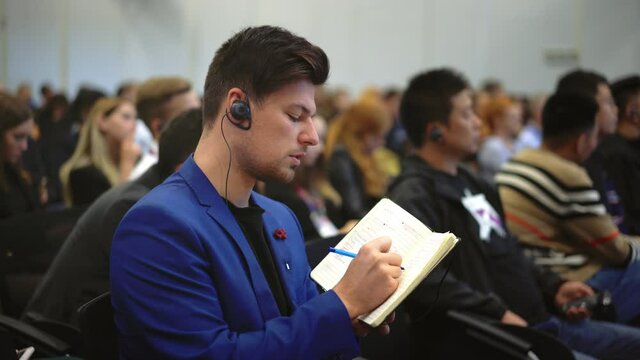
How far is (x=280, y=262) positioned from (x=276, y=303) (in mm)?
109

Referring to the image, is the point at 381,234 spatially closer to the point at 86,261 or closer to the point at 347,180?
the point at 86,261

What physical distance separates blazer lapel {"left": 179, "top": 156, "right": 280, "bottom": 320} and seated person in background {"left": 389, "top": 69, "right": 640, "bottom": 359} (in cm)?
108

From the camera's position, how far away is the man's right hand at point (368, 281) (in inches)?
59.8

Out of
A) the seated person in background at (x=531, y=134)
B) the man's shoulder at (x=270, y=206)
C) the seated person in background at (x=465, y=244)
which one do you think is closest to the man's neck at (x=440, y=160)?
the seated person in background at (x=465, y=244)

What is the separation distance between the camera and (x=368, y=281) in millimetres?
1521

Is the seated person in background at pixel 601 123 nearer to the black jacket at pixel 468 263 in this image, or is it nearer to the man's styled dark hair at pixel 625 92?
the man's styled dark hair at pixel 625 92

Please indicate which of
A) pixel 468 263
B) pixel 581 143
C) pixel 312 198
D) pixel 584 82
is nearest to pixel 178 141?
pixel 468 263

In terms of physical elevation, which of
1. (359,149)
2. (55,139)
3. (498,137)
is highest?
(359,149)

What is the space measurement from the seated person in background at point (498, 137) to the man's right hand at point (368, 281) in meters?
5.32

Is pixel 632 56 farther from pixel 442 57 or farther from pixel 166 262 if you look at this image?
pixel 166 262

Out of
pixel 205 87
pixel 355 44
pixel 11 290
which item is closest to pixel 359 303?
pixel 205 87

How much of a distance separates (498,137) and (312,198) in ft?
9.94

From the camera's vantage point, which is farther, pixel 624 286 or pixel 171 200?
pixel 624 286

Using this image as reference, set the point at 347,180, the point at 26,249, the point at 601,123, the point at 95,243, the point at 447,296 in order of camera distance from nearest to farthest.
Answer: the point at 95,243 → the point at 447,296 → the point at 26,249 → the point at 601,123 → the point at 347,180
